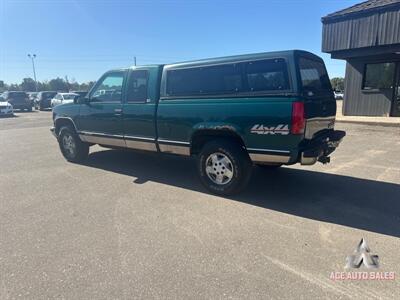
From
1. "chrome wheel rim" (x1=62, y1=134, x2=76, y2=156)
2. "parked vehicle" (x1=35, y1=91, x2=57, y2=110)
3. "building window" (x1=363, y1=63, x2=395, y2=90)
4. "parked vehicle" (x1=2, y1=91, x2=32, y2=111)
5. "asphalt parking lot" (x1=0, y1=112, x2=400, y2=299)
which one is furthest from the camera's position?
"parked vehicle" (x1=35, y1=91, x2=57, y2=110)

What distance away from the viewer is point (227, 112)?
4.49m

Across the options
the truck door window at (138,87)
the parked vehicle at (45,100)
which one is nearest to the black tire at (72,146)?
the truck door window at (138,87)

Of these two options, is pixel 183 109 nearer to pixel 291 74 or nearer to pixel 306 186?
pixel 291 74

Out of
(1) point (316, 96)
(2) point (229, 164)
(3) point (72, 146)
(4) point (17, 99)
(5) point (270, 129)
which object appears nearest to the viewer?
(5) point (270, 129)

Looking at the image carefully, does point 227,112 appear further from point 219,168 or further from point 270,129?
point 219,168

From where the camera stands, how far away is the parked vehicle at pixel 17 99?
2744cm

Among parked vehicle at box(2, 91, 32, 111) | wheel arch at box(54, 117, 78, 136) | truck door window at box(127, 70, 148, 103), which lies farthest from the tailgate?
parked vehicle at box(2, 91, 32, 111)

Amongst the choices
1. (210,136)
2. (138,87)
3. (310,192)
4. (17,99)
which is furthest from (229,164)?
(17,99)

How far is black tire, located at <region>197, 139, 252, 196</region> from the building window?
12.4 meters

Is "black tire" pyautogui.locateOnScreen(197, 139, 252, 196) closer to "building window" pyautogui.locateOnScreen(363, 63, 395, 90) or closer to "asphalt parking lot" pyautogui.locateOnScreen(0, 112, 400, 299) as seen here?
"asphalt parking lot" pyautogui.locateOnScreen(0, 112, 400, 299)

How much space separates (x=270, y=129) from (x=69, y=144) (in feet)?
17.1

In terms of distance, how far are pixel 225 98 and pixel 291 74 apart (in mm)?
1032

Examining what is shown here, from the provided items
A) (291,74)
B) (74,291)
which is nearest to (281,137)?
(291,74)

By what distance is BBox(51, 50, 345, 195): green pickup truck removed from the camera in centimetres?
407
